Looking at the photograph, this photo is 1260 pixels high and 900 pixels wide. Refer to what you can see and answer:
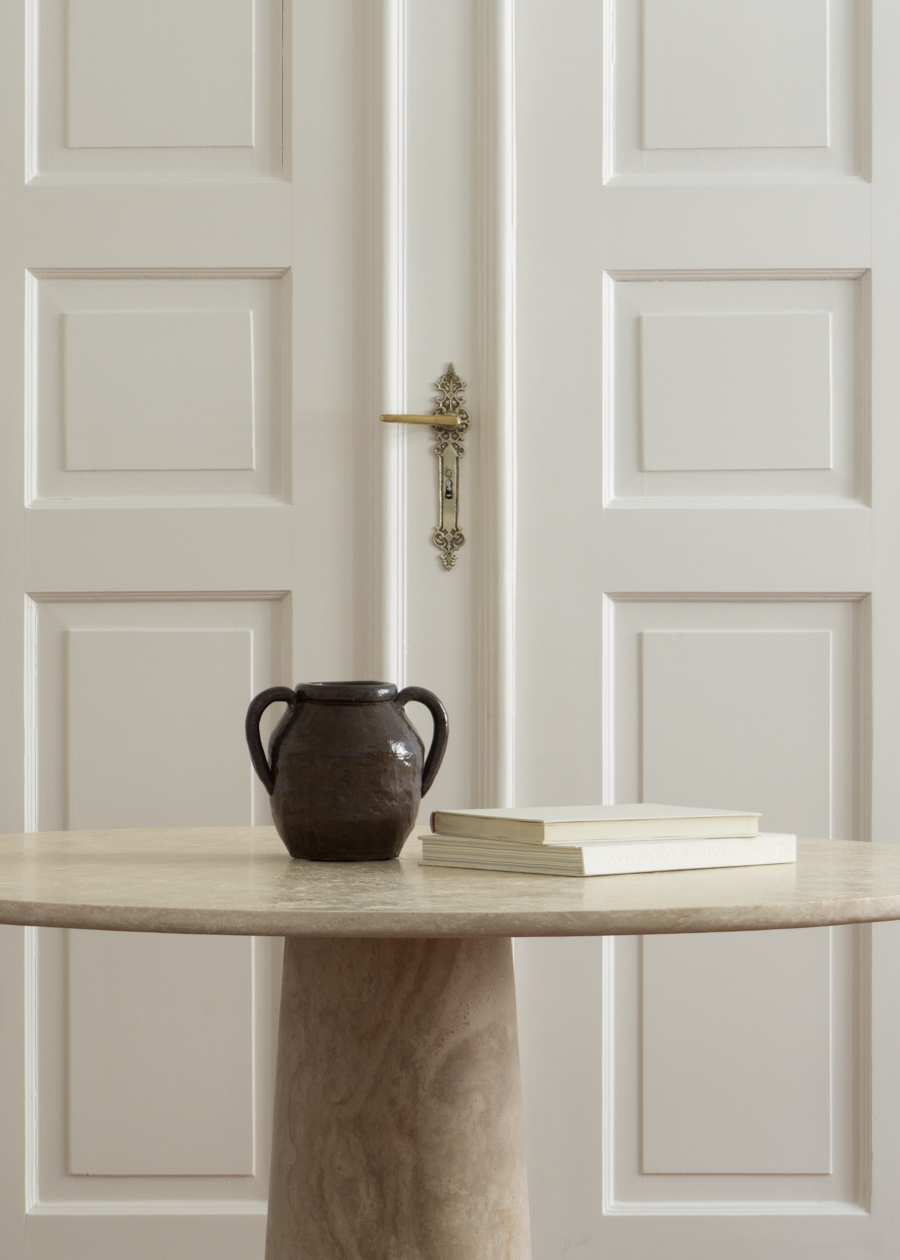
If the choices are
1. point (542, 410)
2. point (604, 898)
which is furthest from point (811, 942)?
point (604, 898)

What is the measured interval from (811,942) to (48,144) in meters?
1.56

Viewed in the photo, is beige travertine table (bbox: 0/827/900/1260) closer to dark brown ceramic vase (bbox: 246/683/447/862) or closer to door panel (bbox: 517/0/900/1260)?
dark brown ceramic vase (bbox: 246/683/447/862)

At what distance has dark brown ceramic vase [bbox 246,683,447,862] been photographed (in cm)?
97

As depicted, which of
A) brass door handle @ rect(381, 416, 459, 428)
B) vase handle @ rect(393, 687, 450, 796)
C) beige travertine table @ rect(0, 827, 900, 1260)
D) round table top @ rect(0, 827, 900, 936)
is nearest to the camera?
round table top @ rect(0, 827, 900, 936)

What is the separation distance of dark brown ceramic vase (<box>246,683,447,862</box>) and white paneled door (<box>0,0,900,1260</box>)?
2.52 feet

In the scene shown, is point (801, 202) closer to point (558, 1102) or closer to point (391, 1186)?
point (558, 1102)

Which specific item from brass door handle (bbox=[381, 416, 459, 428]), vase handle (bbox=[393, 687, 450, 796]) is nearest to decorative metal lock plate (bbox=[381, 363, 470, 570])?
brass door handle (bbox=[381, 416, 459, 428])

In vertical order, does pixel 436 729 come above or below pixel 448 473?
below

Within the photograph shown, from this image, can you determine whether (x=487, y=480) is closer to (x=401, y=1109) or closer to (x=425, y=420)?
(x=425, y=420)

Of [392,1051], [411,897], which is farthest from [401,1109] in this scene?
[411,897]

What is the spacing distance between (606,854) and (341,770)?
0.21 metres

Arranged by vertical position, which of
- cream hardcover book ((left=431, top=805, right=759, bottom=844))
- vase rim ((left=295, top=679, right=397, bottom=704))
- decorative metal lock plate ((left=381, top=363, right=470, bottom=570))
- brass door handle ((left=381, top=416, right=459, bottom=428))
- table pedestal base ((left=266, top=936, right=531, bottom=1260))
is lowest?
table pedestal base ((left=266, top=936, right=531, bottom=1260))

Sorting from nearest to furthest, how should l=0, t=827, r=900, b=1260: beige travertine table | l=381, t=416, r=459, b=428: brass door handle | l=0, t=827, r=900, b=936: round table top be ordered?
1. l=0, t=827, r=900, b=936: round table top
2. l=0, t=827, r=900, b=1260: beige travertine table
3. l=381, t=416, r=459, b=428: brass door handle

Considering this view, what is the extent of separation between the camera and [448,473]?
1784mm
